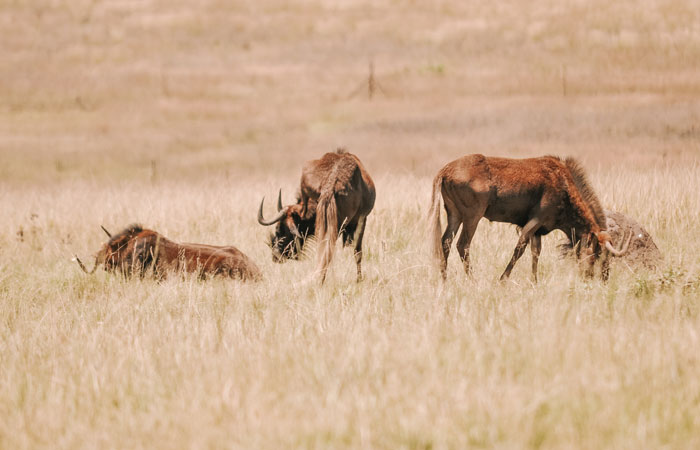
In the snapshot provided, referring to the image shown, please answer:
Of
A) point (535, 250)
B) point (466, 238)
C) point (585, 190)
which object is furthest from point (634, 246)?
point (466, 238)

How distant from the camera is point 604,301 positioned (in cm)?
571

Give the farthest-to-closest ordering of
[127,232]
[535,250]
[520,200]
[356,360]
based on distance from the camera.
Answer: [127,232] < [535,250] < [520,200] < [356,360]

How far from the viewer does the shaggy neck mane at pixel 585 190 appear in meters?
7.25

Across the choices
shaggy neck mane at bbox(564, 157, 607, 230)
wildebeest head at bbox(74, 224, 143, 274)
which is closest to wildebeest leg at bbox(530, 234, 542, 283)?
shaggy neck mane at bbox(564, 157, 607, 230)

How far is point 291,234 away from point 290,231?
0.23 ft

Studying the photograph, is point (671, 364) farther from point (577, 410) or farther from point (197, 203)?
point (197, 203)

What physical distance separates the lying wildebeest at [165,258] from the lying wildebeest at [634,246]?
10.7ft

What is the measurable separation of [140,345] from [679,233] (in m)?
7.20

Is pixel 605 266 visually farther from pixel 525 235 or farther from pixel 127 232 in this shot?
pixel 127 232

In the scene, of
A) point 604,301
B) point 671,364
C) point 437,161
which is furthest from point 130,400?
point 437,161

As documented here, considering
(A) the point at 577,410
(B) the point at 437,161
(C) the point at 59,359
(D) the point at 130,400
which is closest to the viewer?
(A) the point at 577,410

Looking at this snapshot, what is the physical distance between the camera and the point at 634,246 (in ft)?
25.8

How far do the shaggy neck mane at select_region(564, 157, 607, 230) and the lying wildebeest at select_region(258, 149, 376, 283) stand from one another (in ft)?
6.49

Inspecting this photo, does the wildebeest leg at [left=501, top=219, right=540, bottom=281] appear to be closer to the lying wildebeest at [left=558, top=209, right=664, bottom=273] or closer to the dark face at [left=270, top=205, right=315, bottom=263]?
the lying wildebeest at [left=558, top=209, right=664, bottom=273]
